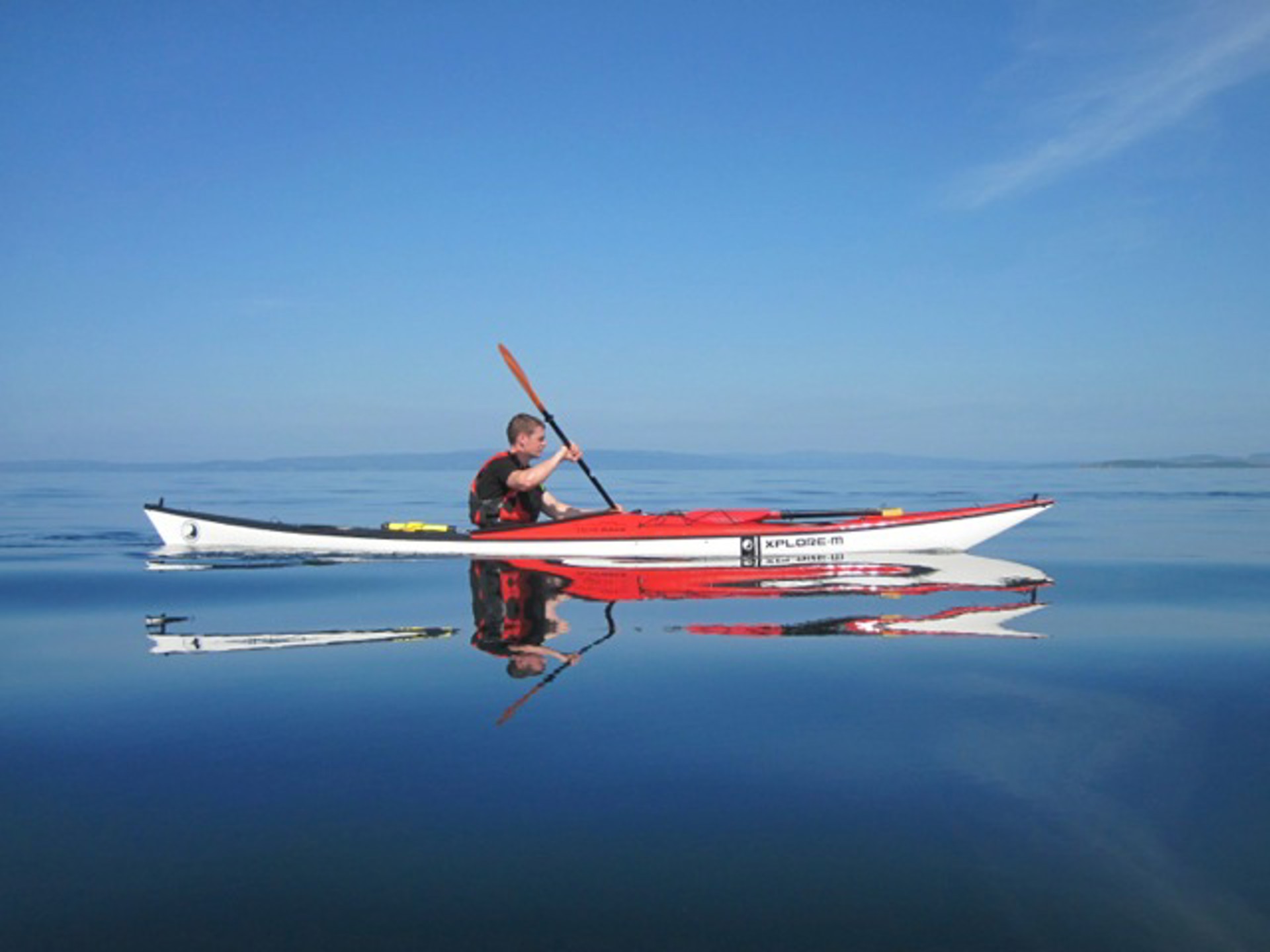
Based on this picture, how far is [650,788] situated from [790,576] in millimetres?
8351

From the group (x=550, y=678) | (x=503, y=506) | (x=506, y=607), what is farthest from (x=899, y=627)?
(x=503, y=506)

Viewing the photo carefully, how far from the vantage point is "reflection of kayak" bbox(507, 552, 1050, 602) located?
10742mm

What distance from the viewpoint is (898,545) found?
14.4m

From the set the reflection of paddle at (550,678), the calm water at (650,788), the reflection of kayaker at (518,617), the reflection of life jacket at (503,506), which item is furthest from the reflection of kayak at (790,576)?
the calm water at (650,788)

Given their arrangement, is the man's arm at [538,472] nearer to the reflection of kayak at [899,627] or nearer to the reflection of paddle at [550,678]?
the reflection of paddle at [550,678]

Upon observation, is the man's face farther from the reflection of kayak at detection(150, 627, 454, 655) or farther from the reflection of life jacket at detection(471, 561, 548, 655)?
the reflection of kayak at detection(150, 627, 454, 655)

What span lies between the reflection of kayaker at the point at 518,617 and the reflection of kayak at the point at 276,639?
556 mm

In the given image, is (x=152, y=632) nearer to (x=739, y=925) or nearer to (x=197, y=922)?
(x=197, y=922)

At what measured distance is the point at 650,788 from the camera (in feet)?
13.5

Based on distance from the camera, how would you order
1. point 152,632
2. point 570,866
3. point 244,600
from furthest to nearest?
1. point 244,600
2. point 152,632
3. point 570,866

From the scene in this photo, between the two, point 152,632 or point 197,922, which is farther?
point 152,632

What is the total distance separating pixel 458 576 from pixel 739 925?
34.7ft

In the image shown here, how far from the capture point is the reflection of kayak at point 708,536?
547 inches

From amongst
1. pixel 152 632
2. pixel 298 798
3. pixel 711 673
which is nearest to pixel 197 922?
pixel 298 798
